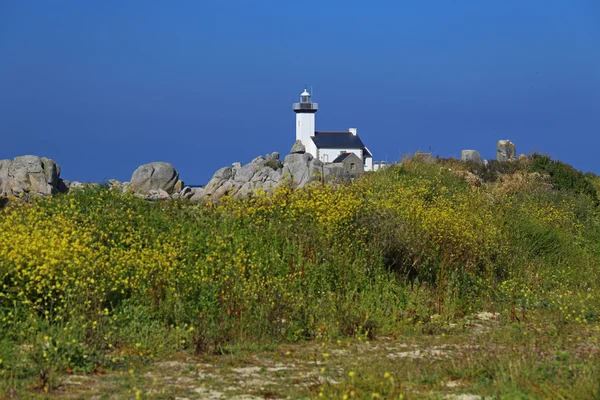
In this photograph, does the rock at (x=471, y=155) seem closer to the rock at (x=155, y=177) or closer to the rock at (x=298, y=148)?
the rock at (x=155, y=177)

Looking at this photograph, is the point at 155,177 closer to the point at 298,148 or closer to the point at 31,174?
the point at 31,174

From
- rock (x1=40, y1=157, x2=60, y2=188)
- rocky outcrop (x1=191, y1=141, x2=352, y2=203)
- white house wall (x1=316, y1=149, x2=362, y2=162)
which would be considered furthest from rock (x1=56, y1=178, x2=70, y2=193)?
white house wall (x1=316, y1=149, x2=362, y2=162)

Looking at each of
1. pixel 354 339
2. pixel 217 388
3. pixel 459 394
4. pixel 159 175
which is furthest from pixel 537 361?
pixel 159 175

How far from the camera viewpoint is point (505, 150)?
126ft

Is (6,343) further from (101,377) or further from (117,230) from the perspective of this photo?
(117,230)

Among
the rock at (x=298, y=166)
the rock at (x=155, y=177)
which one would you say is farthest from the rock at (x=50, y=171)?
the rock at (x=298, y=166)

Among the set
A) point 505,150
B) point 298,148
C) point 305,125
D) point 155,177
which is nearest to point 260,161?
point 155,177

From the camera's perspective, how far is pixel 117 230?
1220 cm

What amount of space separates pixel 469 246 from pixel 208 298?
17.8 feet

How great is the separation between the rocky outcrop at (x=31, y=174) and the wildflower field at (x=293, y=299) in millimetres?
30920

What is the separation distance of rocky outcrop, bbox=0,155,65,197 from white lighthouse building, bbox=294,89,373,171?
47426mm

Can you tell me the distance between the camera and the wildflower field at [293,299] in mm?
7387

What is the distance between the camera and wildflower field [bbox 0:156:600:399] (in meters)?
7.39

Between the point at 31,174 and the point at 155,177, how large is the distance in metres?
9.21
